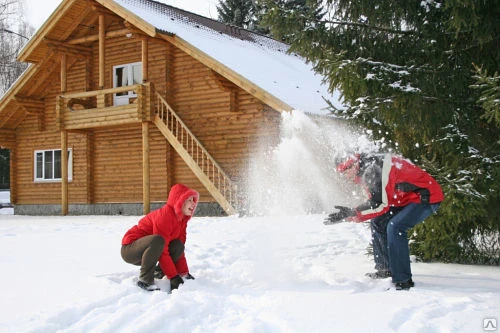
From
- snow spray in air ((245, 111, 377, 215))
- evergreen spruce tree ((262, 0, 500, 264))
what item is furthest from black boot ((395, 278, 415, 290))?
snow spray in air ((245, 111, 377, 215))

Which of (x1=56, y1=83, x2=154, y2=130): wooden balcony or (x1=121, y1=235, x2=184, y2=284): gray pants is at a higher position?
(x1=56, y1=83, x2=154, y2=130): wooden balcony

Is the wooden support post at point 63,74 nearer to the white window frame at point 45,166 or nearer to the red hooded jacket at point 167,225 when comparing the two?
the white window frame at point 45,166

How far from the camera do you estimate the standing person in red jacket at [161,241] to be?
488 cm

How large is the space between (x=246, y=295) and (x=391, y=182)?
1654 mm

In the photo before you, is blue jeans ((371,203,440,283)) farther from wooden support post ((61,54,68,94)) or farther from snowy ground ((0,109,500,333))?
wooden support post ((61,54,68,94))

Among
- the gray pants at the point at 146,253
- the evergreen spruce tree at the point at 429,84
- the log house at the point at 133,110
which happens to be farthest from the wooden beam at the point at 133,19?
the gray pants at the point at 146,253

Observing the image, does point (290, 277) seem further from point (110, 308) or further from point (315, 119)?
point (315, 119)

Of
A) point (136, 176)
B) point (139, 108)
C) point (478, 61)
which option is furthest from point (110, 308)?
point (136, 176)

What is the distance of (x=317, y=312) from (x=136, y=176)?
47.8 feet

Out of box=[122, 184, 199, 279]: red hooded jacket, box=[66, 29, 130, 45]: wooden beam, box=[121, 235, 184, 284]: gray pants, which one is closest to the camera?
box=[121, 235, 184, 284]: gray pants

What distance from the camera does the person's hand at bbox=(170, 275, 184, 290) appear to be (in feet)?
16.3

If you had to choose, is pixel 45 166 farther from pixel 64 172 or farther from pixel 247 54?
pixel 247 54

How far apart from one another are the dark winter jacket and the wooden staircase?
8797 mm

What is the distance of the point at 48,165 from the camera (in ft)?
66.9
